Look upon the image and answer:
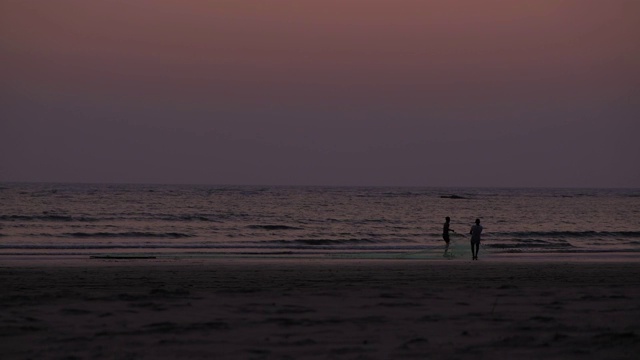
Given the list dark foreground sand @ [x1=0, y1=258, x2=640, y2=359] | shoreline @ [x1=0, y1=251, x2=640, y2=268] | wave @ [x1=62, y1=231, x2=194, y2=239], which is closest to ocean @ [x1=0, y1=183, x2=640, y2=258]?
wave @ [x1=62, y1=231, x2=194, y2=239]

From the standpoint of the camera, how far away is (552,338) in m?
8.43

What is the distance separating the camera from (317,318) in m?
9.69

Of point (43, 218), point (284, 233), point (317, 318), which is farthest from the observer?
point (43, 218)

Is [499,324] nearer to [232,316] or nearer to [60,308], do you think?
[232,316]

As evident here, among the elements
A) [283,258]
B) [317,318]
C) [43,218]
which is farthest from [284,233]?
[317,318]

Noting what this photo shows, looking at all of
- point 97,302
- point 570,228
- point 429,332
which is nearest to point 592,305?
point 429,332

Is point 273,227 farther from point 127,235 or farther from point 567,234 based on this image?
point 567,234

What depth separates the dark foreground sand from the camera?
25.6 ft

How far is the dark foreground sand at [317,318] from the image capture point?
25.6ft

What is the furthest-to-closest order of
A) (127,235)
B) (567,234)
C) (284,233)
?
1. (567,234)
2. (284,233)
3. (127,235)

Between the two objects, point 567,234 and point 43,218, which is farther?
point 43,218

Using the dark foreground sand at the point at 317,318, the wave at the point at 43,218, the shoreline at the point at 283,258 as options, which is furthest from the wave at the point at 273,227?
the dark foreground sand at the point at 317,318

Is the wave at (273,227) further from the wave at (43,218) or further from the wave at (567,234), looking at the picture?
the wave at (567,234)

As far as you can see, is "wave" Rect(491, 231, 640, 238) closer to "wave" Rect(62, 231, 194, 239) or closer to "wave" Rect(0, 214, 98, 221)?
"wave" Rect(62, 231, 194, 239)
